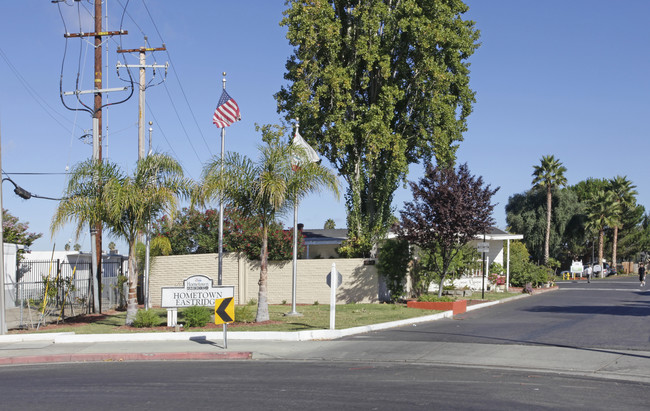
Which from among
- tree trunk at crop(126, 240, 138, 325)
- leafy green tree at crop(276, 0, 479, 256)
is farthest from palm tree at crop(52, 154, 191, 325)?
leafy green tree at crop(276, 0, 479, 256)

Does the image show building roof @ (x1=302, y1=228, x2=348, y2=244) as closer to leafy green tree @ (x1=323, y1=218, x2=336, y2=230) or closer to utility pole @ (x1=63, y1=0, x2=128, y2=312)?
utility pole @ (x1=63, y1=0, x2=128, y2=312)

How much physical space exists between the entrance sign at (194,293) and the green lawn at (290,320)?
2.55 ft

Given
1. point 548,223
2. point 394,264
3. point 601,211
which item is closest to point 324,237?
point 394,264

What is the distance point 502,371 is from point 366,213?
1748 cm

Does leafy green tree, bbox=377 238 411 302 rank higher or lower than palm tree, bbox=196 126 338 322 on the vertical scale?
lower

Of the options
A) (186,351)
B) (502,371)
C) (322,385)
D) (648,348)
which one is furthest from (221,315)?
(648,348)

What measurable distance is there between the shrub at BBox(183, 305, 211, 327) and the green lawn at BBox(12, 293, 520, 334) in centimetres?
23

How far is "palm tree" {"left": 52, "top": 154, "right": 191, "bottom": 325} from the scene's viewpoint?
728 inches

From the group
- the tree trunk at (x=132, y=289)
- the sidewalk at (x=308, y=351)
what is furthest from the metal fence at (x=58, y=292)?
the sidewalk at (x=308, y=351)

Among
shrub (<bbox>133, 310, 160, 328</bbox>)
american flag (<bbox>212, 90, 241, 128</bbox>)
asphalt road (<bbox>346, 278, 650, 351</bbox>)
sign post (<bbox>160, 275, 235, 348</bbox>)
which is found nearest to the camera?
asphalt road (<bbox>346, 278, 650, 351</bbox>)

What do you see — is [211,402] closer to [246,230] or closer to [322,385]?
[322,385]

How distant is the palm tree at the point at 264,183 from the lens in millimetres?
18547

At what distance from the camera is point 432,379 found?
10.9 metres

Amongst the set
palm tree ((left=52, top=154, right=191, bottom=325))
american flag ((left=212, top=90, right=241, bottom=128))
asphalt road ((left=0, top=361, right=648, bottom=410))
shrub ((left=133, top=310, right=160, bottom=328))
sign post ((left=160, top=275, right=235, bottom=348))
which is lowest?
shrub ((left=133, top=310, right=160, bottom=328))
